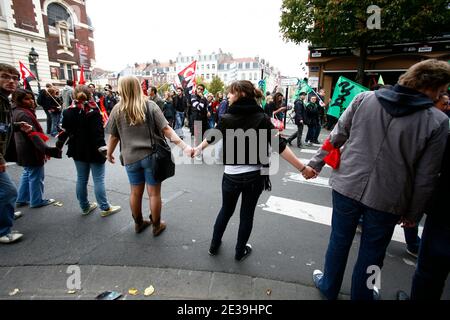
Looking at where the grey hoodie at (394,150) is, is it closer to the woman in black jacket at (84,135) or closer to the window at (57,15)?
the woman in black jacket at (84,135)

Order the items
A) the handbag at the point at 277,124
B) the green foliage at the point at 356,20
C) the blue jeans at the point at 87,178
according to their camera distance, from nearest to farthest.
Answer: the handbag at the point at 277,124
the blue jeans at the point at 87,178
the green foliage at the point at 356,20

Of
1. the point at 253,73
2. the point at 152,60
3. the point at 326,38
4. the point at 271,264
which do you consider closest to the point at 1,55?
the point at 326,38

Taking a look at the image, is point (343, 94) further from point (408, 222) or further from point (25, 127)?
point (25, 127)

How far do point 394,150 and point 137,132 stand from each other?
8.17ft

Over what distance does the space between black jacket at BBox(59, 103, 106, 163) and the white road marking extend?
279 cm

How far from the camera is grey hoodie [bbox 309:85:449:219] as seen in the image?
65.2 inches

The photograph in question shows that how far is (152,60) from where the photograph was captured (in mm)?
105375

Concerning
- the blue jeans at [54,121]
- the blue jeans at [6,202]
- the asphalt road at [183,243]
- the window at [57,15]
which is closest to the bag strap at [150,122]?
the asphalt road at [183,243]

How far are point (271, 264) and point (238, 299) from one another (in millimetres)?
664

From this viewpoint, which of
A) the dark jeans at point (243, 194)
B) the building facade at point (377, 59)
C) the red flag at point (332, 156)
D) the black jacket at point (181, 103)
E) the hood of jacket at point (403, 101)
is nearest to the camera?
the hood of jacket at point (403, 101)

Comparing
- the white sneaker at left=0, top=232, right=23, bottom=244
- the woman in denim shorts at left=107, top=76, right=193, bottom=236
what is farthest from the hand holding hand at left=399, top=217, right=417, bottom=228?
the white sneaker at left=0, top=232, right=23, bottom=244

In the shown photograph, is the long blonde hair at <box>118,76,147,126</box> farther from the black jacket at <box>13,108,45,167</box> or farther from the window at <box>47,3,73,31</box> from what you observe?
the window at <box>47,3,73,31</box>

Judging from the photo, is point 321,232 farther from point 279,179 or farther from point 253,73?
point 253,73

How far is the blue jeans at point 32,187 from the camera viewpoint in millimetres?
3947
